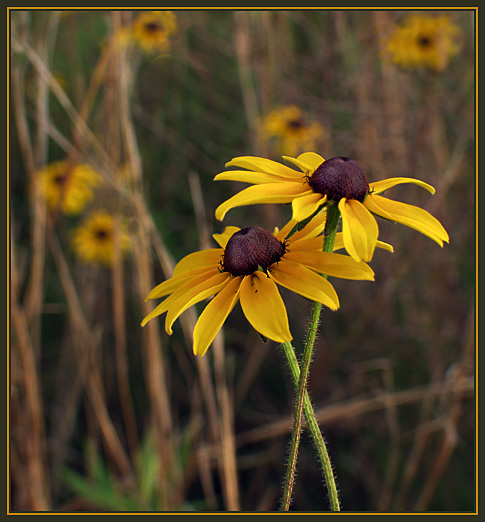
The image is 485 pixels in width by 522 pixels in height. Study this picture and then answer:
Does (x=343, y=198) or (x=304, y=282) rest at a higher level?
(x=343, y=198)

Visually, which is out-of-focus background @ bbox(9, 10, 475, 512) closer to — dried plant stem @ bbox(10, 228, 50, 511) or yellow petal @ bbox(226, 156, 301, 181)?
dried plant stem @ bbox(10, 228, 50, 511)

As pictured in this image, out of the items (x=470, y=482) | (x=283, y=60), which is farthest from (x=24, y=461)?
(x=283, y=60)

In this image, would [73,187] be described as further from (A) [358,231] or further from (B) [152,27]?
(A) [358,231]

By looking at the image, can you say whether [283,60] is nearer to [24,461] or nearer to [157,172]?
[157,172]

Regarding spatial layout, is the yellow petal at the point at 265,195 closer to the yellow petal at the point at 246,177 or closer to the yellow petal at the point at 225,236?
the yellow petal at the point at 246,177

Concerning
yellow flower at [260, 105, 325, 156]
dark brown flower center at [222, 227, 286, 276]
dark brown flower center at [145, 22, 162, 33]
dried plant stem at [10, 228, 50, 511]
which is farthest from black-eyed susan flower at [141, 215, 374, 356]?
dark brown flower center at [145, 22, 162, 33]

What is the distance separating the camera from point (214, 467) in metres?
2.16

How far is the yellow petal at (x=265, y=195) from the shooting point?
70cm

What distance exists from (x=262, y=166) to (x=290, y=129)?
2548 millimetres

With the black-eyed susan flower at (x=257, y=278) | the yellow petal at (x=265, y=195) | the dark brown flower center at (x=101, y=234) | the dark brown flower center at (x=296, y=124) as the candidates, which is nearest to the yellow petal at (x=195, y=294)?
the black-eyed susan flower at (x=257, y=278)

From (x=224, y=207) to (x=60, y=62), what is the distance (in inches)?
132

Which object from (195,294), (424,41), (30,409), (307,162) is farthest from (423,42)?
(195,294)

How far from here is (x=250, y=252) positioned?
77 cm

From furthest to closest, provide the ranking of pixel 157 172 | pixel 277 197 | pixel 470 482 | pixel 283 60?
pixel 157 172 < pixel 283 60 < pixel 470 482 < pixel 277 197
